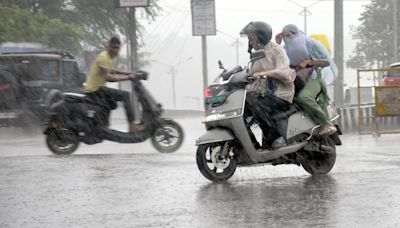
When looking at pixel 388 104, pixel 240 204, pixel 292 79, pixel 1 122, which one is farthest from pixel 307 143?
pixel 1 122

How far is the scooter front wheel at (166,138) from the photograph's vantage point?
12703 mm

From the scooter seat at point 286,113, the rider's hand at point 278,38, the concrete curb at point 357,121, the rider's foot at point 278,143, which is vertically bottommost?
the concrete curb at point 357,121

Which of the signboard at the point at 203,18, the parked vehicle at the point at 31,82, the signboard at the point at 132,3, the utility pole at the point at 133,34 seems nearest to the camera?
the parked vehicle at the point at 31,82

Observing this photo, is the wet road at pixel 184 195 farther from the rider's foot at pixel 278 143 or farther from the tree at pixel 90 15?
the tree at pixel 90 15

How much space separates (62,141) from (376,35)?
2375 inches

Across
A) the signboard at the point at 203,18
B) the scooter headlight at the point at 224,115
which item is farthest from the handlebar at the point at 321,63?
the signboard at the point at 203,18

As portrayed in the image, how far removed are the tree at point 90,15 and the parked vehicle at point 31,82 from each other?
1586cm

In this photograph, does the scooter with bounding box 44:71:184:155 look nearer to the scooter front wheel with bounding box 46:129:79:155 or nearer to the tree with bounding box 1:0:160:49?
the scooter front wheel with bounding box 46:129:79:155

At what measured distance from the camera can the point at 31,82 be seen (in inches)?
819

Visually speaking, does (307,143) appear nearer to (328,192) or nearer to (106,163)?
(328,192)

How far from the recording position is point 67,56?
2217 cm

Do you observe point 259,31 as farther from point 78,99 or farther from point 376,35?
point 376,35

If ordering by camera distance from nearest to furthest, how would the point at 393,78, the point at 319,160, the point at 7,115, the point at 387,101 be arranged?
the point at 319,160 → the point at 387,101 → the point at 7,115 → the point at 393,78

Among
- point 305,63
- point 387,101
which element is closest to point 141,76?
point 305,63
